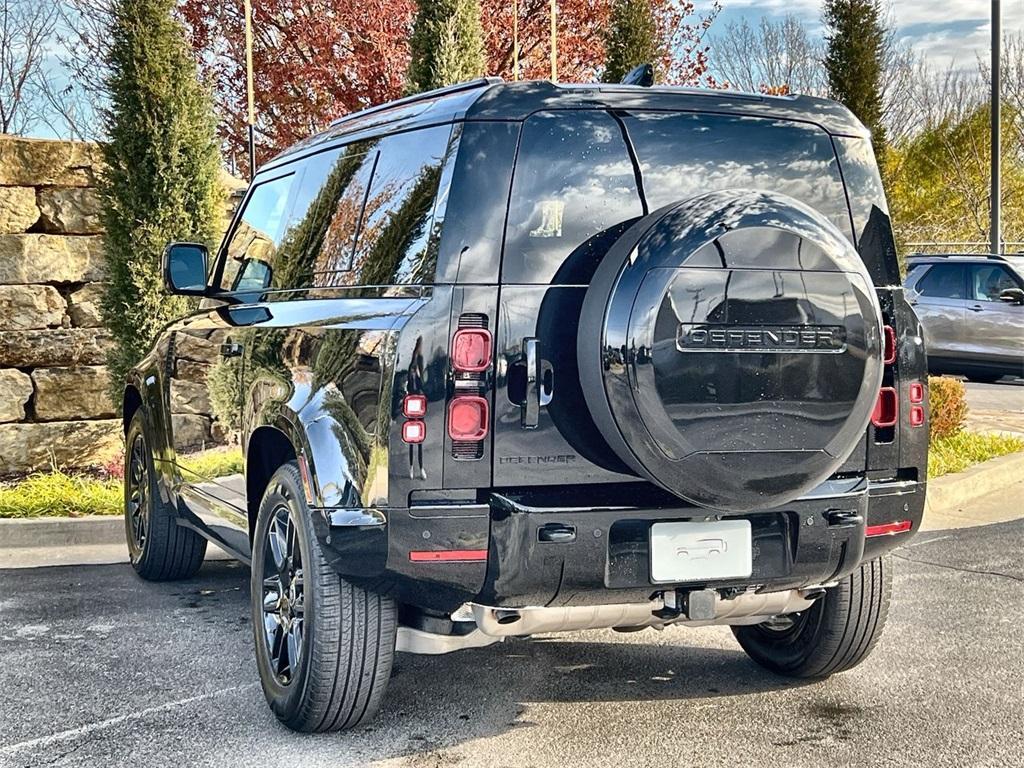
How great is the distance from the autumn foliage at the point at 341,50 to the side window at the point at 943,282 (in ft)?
14.6

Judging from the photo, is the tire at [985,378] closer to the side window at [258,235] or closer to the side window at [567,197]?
the side window at [258,235]

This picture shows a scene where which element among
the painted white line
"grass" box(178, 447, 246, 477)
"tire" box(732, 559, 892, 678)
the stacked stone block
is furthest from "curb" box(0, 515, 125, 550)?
"tire" box(732, 559, 892, 678)

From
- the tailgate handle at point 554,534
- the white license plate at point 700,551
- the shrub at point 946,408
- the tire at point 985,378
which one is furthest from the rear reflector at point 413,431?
the tire at point 985,378

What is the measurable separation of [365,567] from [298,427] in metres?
0.55

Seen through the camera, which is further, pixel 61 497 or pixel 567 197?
pixel 61 497

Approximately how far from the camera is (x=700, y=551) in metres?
3.52

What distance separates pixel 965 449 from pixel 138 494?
6.22 m

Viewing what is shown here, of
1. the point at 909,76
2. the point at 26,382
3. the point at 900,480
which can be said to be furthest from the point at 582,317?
the point at 909,76

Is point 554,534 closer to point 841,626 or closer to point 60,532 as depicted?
point 841,626

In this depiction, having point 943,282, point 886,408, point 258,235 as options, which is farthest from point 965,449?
point 943,282

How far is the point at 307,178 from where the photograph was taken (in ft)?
15.4

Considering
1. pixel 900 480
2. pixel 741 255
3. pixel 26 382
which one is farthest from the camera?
pixel 26 382

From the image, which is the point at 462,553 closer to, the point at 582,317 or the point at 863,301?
the point at 582,317

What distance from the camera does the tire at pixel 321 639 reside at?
144 inches
